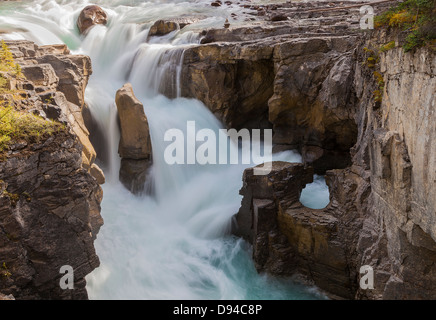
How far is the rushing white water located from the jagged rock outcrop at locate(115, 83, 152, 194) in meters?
0.25

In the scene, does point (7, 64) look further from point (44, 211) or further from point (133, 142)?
point (133, 142)

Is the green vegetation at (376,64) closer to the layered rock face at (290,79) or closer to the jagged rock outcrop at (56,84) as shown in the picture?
the layered rock face at (290,79)

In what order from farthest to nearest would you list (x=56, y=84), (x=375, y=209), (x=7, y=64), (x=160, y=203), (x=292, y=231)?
1. (x=160, y=203)
2. (x=292, y=231)
3. (x=56, y=84)
4. (x=7, y=64)
5. (x=375, y=209)

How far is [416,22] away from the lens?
519 centimetres

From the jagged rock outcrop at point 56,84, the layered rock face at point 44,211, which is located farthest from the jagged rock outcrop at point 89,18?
the layered rock face at point 44,211

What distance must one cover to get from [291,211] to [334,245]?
1.17 metres

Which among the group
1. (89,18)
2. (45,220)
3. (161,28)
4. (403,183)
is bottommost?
(45,220)

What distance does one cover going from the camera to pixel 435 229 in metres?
4.58

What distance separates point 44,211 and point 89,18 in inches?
530

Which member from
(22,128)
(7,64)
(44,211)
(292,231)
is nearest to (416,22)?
(292,231)

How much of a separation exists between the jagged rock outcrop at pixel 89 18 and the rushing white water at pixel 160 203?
60cm

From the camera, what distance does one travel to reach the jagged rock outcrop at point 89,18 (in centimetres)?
1647

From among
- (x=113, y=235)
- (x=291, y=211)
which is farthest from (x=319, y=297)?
(x=113, y=235)

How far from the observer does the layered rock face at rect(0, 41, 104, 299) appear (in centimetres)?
515
